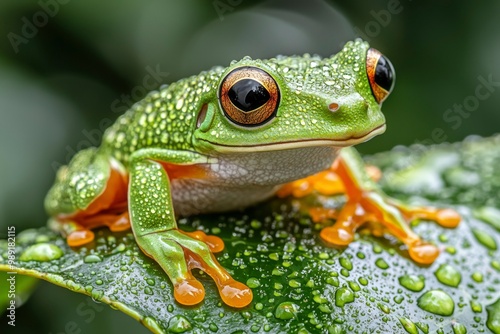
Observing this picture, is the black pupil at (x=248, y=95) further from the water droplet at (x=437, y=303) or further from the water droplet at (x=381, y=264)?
the water droplet at (x=437, y=303)

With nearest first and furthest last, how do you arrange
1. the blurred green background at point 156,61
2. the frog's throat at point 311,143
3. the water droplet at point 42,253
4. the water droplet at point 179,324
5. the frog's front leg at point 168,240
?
the water droplet at point 179,324
the frog's front leg at point 168,240
the frog's throat at point 311,143
the water droplet at point 42,253
the blurred green background at point 156,61

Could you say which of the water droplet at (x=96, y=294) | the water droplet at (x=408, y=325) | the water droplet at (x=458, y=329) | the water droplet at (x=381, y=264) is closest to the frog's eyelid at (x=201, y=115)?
the water droplet at (x=96, y=294)

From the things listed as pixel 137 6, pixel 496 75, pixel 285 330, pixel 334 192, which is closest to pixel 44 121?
pixel 137 6

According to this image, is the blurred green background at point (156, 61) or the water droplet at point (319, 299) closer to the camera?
the water droplet at point (319, 299)

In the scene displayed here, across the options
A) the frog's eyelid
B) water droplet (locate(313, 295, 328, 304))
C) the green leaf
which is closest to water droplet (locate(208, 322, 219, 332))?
the green leaf

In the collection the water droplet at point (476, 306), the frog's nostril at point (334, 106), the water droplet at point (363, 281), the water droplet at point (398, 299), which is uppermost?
the frog's nostril at point (334, 106)

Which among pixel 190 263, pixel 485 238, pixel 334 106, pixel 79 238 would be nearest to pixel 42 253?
pixel 79 238

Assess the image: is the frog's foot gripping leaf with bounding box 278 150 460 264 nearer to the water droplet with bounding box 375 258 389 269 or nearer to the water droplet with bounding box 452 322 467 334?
the water droplet with bounding box 375 258 389 269
